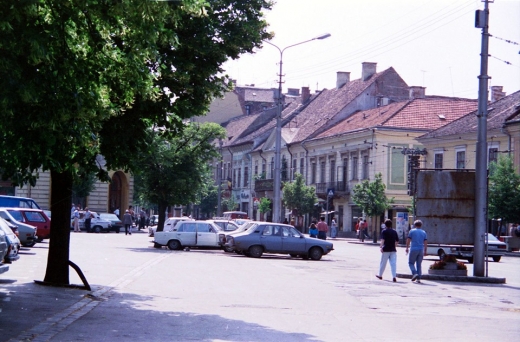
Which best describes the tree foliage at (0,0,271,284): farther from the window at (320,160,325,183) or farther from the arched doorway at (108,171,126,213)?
the window at (320,160,325,183)

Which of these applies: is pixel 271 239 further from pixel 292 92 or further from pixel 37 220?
pixel 292 92

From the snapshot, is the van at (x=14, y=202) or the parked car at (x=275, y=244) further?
the van at (x=14, y=202)

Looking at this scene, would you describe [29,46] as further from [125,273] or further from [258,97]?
[258,97]

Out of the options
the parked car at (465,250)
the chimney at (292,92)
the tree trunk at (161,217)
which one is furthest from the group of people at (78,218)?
the chimney at (292,92)

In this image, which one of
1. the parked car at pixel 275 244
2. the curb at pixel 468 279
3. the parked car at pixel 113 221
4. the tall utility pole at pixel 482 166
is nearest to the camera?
the tall utility pole at pixel 482 166

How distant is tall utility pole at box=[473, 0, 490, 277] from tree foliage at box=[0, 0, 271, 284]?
30.6 feet

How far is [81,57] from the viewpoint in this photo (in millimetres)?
11742

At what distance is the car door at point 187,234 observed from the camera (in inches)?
1549

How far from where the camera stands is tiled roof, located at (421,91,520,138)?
5569 centimetres

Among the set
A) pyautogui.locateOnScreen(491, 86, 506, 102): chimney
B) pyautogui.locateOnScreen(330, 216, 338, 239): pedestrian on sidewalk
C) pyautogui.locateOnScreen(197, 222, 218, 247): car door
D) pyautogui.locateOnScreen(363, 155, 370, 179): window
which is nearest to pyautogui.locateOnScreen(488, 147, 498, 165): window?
pyautogui.locateOnScreen(363, 155, 370, 179): window

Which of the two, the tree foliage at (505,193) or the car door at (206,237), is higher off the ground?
the tree foliage at (505,193)

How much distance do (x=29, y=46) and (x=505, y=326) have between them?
8735 mm

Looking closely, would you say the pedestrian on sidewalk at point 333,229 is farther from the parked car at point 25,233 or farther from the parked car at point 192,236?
the parked car at point 25,233

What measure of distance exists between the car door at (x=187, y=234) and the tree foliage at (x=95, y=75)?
2111 centimetres
